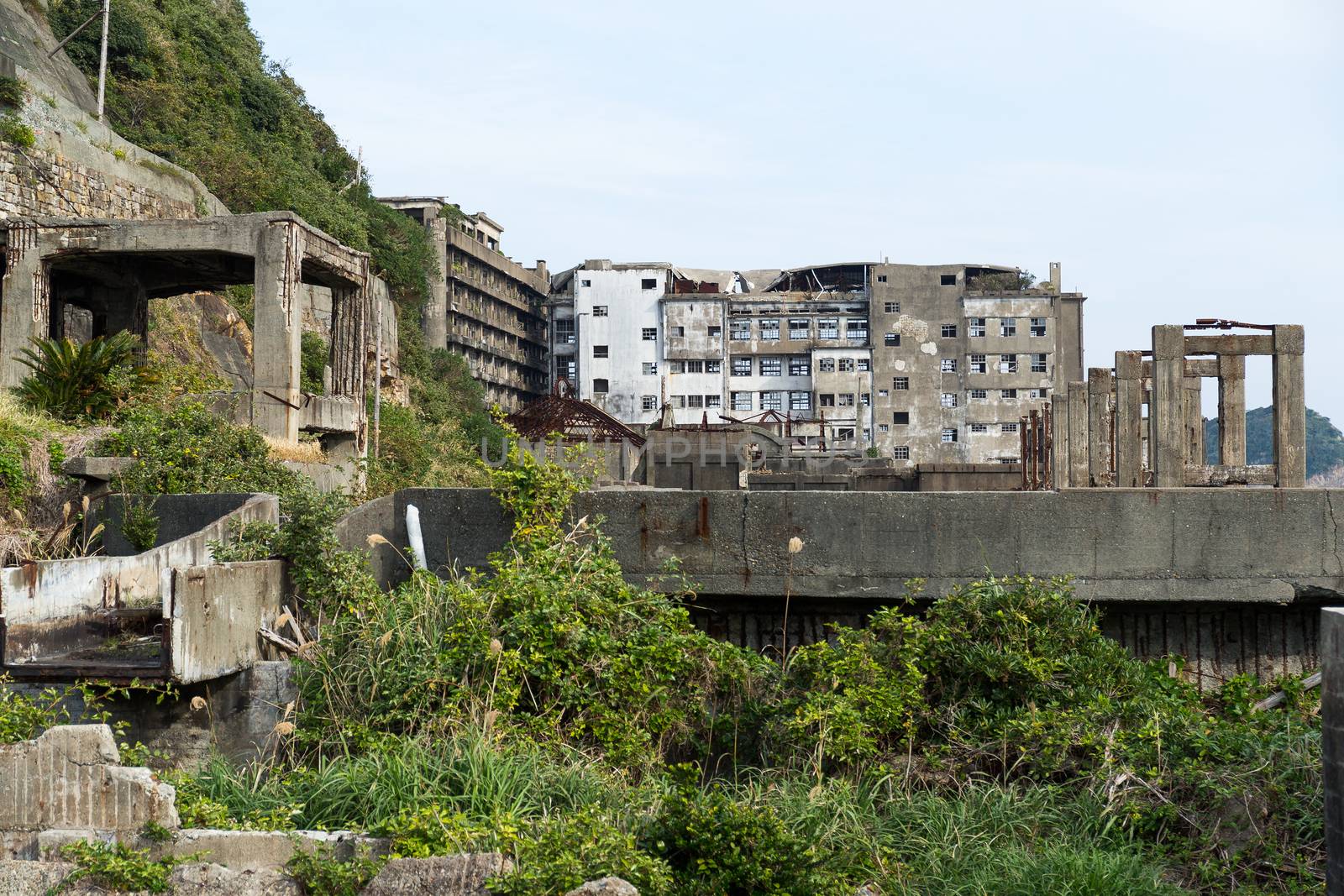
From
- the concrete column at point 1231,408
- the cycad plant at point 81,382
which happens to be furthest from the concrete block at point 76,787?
the concrete column at point 1231,408

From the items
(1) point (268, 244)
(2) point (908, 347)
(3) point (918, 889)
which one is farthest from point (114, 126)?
(2) point (908, 347)

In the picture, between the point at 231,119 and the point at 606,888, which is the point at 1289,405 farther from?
the point at 231,119

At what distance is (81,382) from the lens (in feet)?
41.6

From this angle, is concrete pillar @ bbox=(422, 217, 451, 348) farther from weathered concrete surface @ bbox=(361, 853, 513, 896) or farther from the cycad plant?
weathered concrete surface @ bbox=(361, 853, 513, 896)

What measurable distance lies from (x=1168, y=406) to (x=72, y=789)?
13.6m

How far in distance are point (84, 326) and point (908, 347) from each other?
4963cm

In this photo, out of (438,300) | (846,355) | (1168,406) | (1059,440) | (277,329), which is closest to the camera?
(277,329)

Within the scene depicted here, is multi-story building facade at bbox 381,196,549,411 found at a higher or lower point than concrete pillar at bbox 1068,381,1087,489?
higher

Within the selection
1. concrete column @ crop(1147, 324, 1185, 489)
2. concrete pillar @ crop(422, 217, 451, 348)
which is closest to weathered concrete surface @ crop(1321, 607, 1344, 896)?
concrete column @ crop(1147, 324, 1185, 489)

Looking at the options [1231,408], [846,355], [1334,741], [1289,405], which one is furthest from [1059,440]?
[846,355]

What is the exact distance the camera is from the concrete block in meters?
5.31

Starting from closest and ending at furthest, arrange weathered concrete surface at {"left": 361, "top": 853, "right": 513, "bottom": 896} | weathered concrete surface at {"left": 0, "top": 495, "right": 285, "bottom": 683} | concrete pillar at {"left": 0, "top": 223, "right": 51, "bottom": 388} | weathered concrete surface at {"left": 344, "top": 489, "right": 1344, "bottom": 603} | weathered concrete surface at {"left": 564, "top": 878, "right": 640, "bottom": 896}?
weathered concrete surface at {"left": 564, "top": 878, "right": 640, "bottom": 896} < weathered concrete surface at {"left": 361, "top": 853, "right": 513, "bottom": 896} < weathered concrete surface at {"left": 0, "top": 495, "right": 285, "bottom": 683} < weathered concrete surface at {"left": 344, "top": 489, "right": 1344, "bottom": 603} < concrete pillar at {"left": 0, "top": 223, "right": 51, "bottom": 388}

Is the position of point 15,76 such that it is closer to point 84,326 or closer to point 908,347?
point 84,326

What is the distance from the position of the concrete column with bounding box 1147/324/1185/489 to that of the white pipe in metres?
10.4
